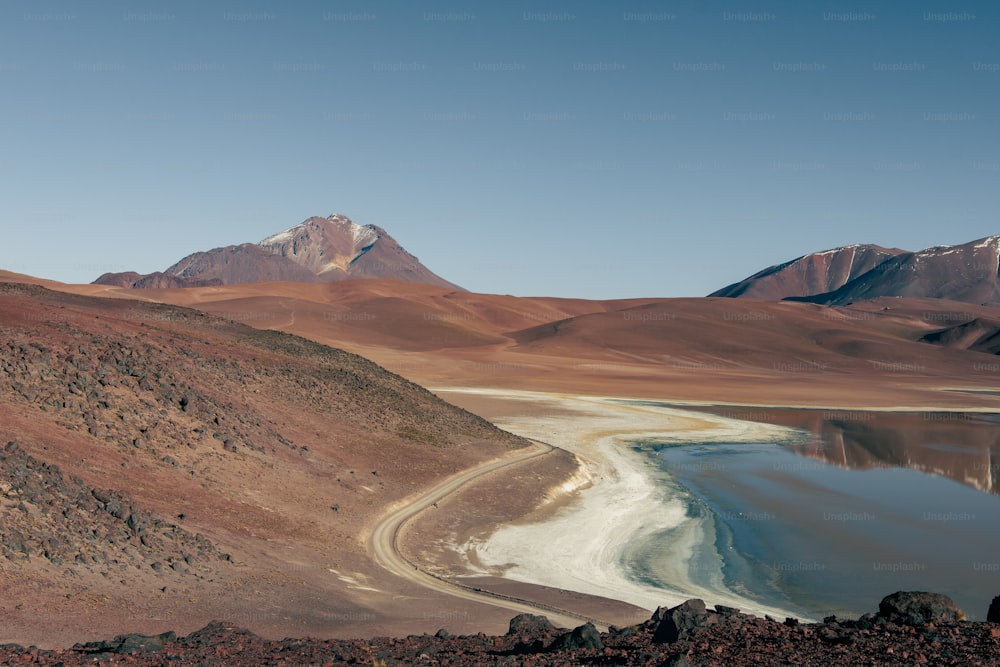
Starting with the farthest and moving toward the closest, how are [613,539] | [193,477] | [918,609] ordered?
[613,539] < [193,477] < [918,609]

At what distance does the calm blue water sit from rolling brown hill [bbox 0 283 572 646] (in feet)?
37.3

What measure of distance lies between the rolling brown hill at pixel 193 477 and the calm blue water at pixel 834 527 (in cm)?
1135

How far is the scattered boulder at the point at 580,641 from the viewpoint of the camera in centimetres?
1512

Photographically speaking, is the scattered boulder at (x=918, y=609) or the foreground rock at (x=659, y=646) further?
the scattered boulder at (x=918, y=609)

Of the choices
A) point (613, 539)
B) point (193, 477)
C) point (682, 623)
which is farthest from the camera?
point (613, 539)

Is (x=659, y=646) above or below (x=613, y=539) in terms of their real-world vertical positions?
above

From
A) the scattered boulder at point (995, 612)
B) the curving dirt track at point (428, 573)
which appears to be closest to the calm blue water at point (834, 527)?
the curving dirt track at point (428, 573)

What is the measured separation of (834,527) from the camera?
37.8m

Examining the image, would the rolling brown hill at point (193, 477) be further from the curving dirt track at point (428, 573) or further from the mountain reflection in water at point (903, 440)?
the mountain reflection in water at point (903, 440)

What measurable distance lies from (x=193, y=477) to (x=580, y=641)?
19474 mm

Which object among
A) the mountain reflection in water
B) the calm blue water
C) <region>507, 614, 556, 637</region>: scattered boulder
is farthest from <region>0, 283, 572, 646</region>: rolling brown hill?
the mountain reflection in water

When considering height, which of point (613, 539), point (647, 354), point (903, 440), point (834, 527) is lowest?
point (613, 539)

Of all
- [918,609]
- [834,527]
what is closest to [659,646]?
[918,609]

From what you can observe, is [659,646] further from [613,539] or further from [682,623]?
[613,539]
